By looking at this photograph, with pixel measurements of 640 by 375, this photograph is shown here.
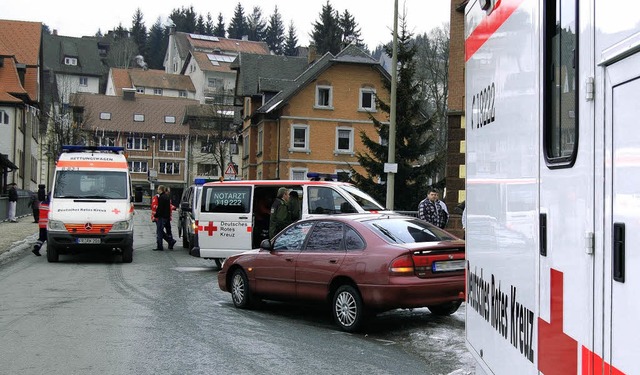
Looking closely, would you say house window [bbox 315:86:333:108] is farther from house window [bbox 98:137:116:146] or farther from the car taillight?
the car taillight

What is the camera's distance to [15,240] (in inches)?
1042

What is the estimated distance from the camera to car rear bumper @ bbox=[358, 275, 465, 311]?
9969 mm

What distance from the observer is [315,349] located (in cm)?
927

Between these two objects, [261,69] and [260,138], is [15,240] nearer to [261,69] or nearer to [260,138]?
[260,138]

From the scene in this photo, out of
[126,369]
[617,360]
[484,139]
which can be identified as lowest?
[126,369]

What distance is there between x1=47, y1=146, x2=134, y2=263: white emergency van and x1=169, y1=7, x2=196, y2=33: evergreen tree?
5647 inches

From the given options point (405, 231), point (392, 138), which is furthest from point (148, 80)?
point (405, 231)

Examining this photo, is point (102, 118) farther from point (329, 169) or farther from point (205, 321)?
point (205, 321)

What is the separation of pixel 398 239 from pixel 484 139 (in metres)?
5.61

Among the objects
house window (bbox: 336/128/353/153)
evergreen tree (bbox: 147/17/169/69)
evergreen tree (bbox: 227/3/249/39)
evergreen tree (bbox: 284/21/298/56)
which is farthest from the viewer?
evergreen tree (bbox: 227/3/249/39)

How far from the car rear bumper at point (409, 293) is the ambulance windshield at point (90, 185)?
38.7ft

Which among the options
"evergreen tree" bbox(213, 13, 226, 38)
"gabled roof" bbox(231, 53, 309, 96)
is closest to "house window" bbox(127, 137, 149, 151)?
"gabled roof" bbox(231, 53, 309, 96)

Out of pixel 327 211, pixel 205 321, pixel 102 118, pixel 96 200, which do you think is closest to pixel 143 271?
pixel 96 200

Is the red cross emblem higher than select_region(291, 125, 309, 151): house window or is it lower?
lower
